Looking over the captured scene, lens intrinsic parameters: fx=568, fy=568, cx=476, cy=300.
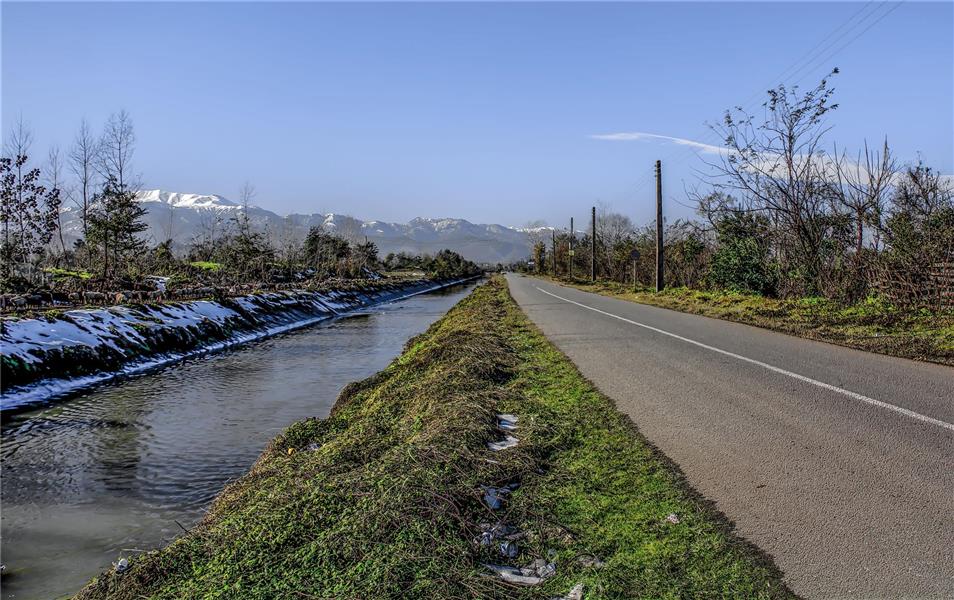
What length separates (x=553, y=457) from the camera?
4574 millimetres

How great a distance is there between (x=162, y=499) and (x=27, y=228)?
18367 millimetres

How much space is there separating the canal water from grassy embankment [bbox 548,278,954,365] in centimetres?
913

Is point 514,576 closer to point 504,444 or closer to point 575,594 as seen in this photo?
point 575,594

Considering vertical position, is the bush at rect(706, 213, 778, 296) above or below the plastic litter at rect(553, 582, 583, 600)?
above

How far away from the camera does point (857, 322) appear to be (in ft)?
39.7

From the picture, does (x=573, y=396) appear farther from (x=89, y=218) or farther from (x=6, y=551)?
(x=89, y=218)

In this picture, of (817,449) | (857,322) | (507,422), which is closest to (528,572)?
(507,422)

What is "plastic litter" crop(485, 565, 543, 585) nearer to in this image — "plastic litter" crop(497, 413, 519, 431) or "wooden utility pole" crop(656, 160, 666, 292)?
"plastic litter" crop(497, 413, 519, 431)

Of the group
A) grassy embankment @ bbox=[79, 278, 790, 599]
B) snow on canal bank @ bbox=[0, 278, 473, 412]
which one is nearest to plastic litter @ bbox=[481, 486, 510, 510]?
grassy embankment @ bbox=[79, 278, 790, 599]

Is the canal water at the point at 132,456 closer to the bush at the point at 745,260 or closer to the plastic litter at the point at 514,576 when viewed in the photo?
the plastic litter at the point at 514,576

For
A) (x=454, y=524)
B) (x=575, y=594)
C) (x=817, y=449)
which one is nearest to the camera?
(x=575, y=594)

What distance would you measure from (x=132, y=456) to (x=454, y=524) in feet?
18.0

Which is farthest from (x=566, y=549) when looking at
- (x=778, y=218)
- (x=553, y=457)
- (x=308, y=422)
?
(x=778, y=218)

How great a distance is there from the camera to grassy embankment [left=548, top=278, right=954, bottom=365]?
902 cm
